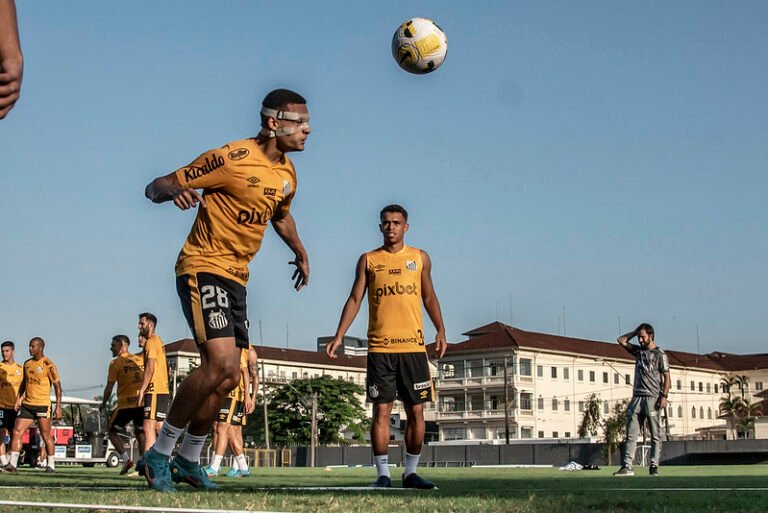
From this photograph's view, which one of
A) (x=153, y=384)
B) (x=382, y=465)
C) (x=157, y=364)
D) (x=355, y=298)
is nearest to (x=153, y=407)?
(x=153, y=384)

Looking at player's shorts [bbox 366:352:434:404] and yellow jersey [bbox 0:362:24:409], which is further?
yellow jersey [bbox 0:362:24:409]

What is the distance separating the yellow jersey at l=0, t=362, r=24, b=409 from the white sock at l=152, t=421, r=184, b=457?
12370 millimetres

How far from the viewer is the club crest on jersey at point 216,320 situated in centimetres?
715

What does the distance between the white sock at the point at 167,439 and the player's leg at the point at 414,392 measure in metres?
2.55

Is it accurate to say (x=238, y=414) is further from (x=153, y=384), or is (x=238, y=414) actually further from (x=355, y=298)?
(x=355, y=298)

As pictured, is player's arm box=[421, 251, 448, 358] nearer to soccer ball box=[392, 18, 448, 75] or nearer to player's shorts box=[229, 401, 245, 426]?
soccer ball box=[392, 18, 448, 75]

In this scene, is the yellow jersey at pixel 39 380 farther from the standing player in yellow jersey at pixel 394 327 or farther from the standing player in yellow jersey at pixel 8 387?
the standing player in yellow jersey at pixel 394 327

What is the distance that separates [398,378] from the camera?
9430 millimetres

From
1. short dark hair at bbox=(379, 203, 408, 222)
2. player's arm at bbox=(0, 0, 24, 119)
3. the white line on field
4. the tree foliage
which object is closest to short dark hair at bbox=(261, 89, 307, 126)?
short dark hair at bbox=(379, 203, 408, 222)

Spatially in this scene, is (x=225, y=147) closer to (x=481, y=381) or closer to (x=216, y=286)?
(x=216, y=286)

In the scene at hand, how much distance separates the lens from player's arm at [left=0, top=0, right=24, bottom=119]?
10.1ft

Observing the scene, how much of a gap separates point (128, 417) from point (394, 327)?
727cm

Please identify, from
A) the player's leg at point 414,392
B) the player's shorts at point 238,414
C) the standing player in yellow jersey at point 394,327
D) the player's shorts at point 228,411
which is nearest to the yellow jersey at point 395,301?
the standing player in yellow jersey at point 394,327

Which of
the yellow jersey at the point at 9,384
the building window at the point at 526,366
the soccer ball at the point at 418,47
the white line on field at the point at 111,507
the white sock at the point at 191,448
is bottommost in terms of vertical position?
the white line on field at the point at 111,507
